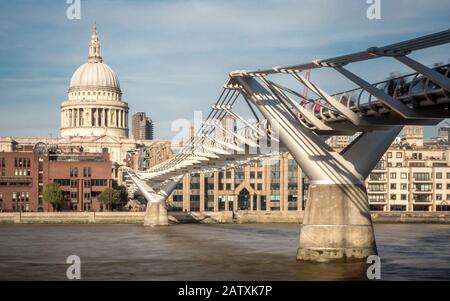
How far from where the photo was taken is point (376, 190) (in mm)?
130625

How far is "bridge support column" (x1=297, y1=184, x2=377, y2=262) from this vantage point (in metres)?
42.8

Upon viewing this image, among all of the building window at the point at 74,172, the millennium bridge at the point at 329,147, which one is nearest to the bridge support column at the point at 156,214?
the building window at the point at 74,172

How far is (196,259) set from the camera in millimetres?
52125

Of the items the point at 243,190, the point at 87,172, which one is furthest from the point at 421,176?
the point at 87,172

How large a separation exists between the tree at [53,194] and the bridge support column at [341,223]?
83797 millimetres

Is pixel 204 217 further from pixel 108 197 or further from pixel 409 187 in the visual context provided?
pixel 409 187

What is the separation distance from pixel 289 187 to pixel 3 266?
84727 millimetres

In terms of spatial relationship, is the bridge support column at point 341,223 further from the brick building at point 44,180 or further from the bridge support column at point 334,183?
the brick building at point 44,180

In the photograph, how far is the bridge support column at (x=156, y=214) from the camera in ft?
343

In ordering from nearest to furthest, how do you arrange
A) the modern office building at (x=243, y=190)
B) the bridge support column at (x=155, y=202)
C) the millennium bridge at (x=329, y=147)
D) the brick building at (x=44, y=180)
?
the millennium bridge at (x=329, y=147), the bridge support column at (x=155, y=202), the brick building at (x=44, y=180), the modern office building at (x=243, y=190)
